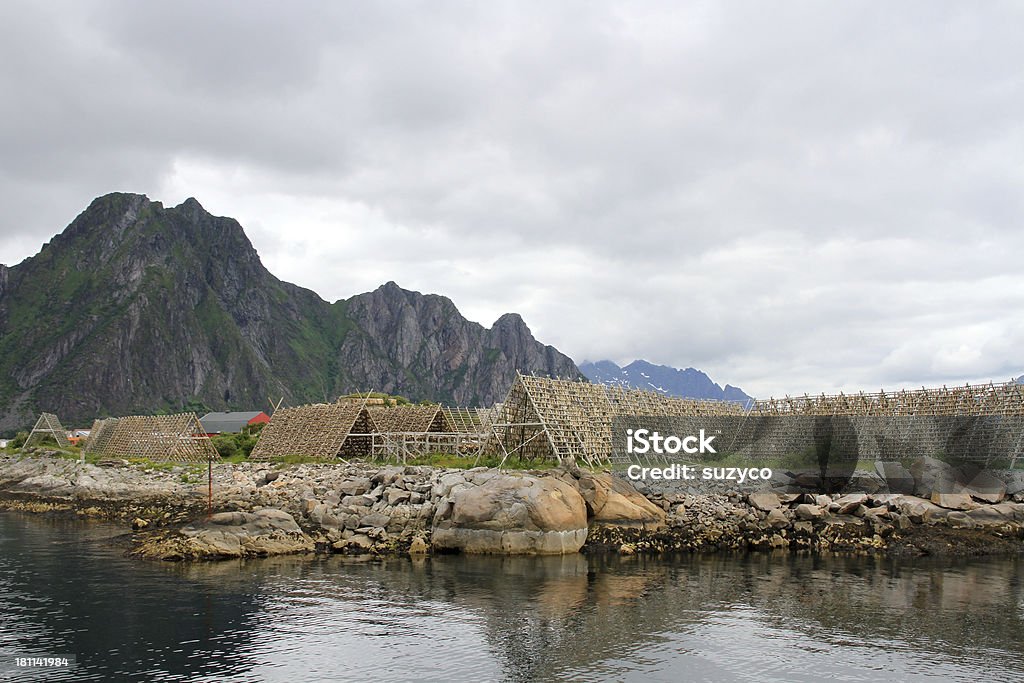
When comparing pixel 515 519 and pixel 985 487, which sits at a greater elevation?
pixel 985 487

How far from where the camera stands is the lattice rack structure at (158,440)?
64812mm

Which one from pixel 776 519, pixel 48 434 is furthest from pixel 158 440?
pixel 776 519

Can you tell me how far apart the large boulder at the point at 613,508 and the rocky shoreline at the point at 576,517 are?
5cm

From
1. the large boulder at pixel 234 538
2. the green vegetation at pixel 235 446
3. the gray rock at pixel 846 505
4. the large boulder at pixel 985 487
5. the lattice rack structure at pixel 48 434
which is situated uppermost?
the lattice rack structure at pixel 48 434

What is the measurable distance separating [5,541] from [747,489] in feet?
122

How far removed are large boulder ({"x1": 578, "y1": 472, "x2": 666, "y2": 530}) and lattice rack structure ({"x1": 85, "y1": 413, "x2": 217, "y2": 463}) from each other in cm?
3432

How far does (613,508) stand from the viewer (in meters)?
37.2

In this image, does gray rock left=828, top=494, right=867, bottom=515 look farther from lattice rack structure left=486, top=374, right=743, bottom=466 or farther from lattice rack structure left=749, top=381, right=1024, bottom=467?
lattice rack structure left=486, top=374, right=743, bottom=466

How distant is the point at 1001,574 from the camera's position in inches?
1246

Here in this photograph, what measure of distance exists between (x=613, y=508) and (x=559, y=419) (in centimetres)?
910

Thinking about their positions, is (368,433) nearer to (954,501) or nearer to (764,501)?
(764,501)

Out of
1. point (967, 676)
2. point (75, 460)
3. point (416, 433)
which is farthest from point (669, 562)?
point (75, 460)

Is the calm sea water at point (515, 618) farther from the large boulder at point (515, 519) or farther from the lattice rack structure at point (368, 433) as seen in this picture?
the lattice rack structure at point (368, 433)

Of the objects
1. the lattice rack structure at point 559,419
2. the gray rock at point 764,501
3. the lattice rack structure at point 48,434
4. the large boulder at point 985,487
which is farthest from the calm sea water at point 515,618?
the lattice rack structure at point 48,434
